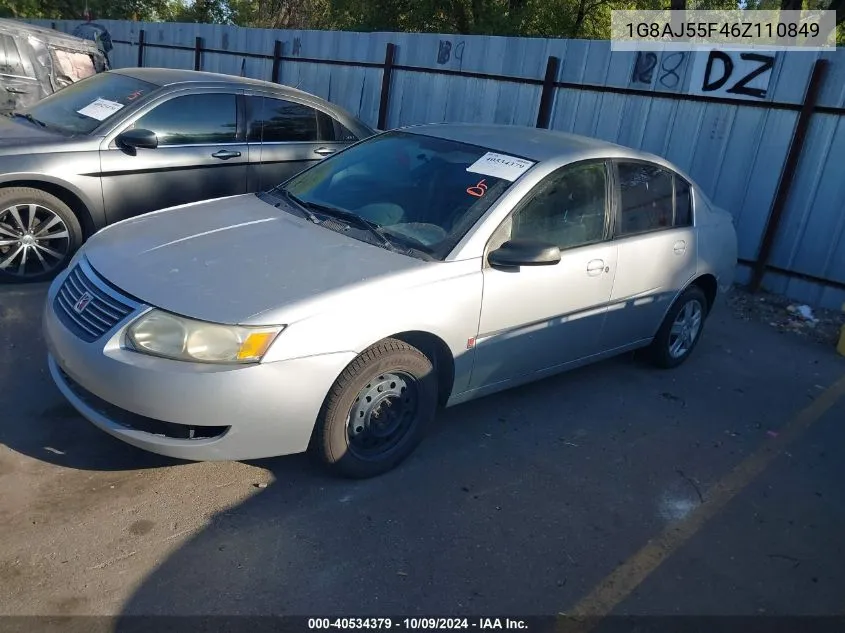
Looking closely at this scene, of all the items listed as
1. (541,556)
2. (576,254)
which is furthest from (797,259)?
(541,556)

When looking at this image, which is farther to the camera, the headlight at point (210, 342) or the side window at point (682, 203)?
the side window at point (682, 203)

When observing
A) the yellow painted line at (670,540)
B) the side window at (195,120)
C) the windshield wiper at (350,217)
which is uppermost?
the side window at (195,120)

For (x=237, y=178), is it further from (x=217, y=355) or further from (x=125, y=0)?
(x=125, y=0)

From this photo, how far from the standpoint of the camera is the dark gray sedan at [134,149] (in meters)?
5.29

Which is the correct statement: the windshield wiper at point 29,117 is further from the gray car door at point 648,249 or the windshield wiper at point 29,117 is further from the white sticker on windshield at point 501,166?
the gray car door at point 648,249

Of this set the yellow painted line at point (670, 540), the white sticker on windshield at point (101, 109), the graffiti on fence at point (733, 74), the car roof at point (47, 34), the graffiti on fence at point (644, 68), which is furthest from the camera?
the car roof at point (47, 34)

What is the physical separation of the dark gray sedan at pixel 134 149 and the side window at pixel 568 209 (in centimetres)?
311

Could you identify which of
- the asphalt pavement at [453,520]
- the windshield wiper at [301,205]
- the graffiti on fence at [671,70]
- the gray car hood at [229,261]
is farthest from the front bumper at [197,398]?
the graffiti on fence at [671,70]

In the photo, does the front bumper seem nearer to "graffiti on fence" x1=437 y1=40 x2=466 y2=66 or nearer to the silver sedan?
the silver sedan

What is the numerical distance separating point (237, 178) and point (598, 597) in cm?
463

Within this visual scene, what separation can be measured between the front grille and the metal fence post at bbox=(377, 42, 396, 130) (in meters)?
7.70

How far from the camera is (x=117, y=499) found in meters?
3.22

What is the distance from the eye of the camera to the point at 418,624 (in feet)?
8.98

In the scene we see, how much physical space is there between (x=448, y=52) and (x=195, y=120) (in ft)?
15.8
